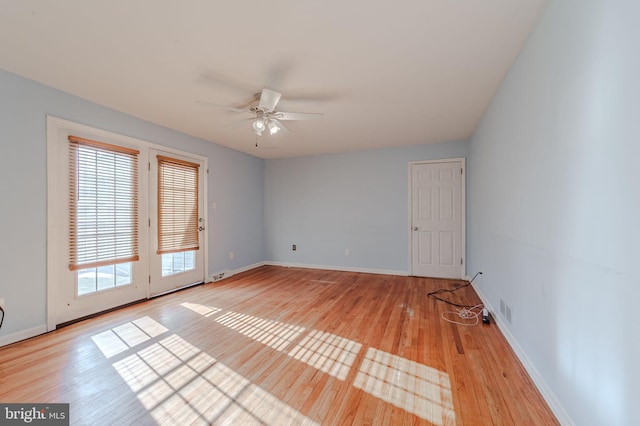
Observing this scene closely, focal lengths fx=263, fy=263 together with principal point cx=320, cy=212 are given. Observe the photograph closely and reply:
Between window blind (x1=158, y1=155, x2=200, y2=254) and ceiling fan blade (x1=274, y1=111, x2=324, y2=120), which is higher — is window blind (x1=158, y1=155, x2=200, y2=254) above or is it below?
below

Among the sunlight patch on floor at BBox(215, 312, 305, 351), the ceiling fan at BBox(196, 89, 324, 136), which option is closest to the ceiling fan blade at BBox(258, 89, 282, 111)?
the ceiling fan at BBox(196, 89, 324, 136)

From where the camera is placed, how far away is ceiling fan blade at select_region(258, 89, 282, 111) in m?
2.54

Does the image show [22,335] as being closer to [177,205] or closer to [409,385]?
[177,205]

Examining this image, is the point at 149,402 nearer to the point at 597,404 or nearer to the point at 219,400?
the point at 219,400

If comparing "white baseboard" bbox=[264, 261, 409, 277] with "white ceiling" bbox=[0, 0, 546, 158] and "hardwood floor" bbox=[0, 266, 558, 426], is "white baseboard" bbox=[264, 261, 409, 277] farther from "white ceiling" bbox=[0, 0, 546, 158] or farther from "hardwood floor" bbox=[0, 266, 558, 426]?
"white ceiling" bbox=[0, 0, 546, 158]

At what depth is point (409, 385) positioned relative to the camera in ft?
5.97

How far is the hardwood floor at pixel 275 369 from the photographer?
158 centimetres

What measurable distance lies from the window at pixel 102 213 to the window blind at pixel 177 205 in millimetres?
368

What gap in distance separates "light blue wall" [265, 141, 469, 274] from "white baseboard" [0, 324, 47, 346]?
389 cm

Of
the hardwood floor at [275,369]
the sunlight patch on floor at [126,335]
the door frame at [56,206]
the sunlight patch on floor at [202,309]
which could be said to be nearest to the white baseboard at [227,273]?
the sunlight patch on floor at [202,309]

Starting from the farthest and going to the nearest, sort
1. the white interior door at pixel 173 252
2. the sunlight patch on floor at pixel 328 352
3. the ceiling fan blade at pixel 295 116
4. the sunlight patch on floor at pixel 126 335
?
the white interior door at pixel 173 252 < the ceiling fan blade at pixel 295 116 < the sunlight patch on floor at pixel 126 335 < the sunlight patch on floor at pixel 328 352

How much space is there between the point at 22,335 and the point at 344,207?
4651 millimetres

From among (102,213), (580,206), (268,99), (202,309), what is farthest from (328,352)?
(102,213)

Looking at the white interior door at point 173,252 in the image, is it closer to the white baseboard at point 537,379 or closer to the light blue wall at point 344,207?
the light blue wall at point 344,207
